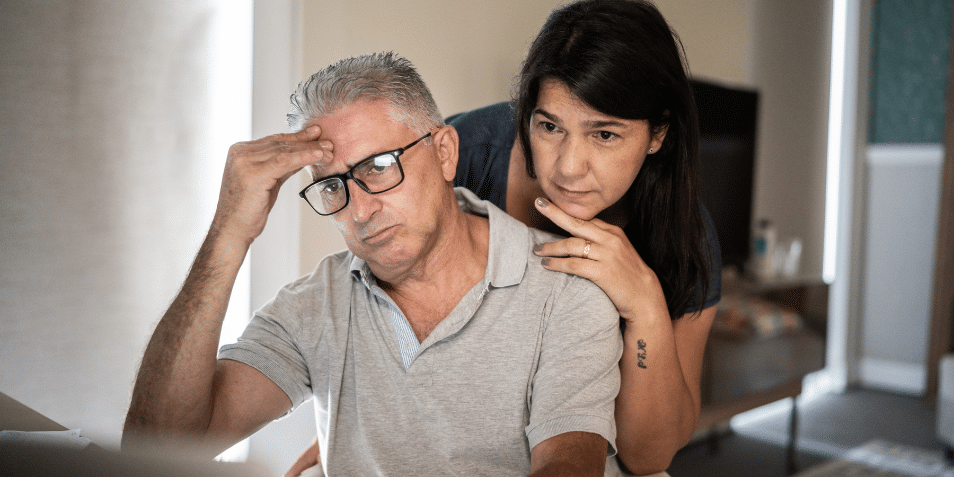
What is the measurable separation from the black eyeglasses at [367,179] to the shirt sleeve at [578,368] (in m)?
0.36

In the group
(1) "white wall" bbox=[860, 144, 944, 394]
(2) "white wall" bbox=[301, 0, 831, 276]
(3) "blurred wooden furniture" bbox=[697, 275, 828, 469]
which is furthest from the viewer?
(1) "white wall" bbox=[860, 144, 944, 394]

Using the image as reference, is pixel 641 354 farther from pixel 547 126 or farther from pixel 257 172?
pixel 257 172

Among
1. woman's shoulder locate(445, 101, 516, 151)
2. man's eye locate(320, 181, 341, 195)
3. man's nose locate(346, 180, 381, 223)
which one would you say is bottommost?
man's nose locate(346, 180, 381, 223)

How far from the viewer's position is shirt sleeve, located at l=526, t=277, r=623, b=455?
1078mm

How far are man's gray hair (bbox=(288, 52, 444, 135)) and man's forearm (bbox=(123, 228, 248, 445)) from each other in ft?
0.86

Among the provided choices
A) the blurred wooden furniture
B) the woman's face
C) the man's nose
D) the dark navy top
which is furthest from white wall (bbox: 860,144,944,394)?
the man's nose

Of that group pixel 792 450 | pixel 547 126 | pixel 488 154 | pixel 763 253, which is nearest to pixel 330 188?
pixel 547 126

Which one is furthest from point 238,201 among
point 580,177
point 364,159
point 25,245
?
point 25,245

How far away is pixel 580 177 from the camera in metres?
1.29

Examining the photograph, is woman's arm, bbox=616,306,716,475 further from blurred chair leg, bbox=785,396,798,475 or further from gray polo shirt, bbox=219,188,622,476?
blurred chair leg, bbox=785,396,798,475

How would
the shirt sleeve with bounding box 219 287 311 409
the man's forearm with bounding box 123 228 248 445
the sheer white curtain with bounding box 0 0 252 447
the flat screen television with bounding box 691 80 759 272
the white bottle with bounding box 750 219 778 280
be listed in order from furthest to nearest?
the white bottle with bounding box 750 219 778 280
the flat screen television with bounding box 691 80 759 272
the sheer white curtain with bounding box 0 0 252 447
the shirt sleeve with bounding box 219 287 311 409
the man's forearm with bounding box 123 228 248 445

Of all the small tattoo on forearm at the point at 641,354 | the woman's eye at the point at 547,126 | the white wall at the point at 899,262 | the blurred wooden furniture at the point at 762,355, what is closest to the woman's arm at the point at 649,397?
the small tattoo on forearm at the point at 641,354

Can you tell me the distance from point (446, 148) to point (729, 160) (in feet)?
8.96

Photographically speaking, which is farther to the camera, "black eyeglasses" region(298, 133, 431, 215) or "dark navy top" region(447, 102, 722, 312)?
"dark navy top" region(447, 102, 722, 312)
